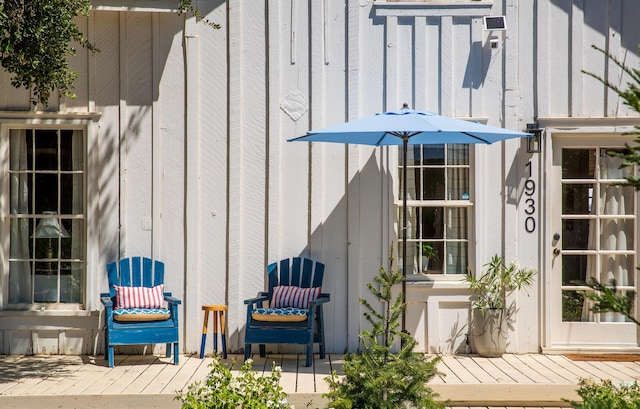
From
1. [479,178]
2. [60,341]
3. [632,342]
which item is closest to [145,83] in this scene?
[60,341]

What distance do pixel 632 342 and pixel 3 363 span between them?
5499mm

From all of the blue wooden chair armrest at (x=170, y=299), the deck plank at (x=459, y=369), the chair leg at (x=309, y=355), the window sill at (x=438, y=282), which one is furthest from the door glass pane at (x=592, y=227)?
the blue wooden chair armrest at (x=170, y=299)

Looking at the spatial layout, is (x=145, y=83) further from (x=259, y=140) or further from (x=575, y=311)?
(x=575, y=311)

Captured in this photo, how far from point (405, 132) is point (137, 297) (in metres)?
2.66

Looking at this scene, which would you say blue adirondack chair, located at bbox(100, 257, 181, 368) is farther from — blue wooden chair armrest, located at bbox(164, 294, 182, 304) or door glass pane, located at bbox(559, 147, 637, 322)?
door glass pane, located at bbox(559, 147, 637, 322)

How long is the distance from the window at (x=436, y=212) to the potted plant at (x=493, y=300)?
25cm

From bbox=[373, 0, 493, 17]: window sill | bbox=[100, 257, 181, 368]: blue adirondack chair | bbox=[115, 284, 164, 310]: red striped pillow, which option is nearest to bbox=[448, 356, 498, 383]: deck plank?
bbox=[100, 257, 181, 368]: blue adirondack chair

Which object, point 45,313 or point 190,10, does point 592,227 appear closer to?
point 190,10

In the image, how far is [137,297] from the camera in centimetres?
668

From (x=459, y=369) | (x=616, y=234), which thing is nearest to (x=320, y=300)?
(x=459, y=369)

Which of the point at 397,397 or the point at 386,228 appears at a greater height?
the point at 386,228

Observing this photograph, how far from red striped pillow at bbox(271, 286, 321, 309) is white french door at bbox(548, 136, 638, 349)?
219 cm

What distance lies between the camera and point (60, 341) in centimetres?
693

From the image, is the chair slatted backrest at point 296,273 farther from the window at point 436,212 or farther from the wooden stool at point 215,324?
the window at point 436,212
